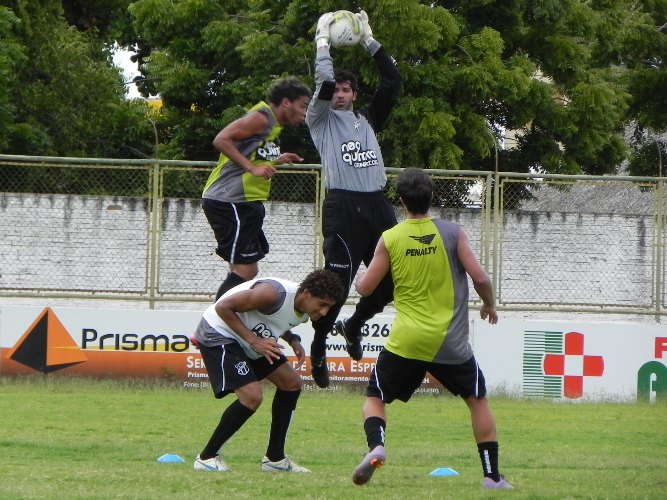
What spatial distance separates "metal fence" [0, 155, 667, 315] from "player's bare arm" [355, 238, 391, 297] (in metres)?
A: 7.59

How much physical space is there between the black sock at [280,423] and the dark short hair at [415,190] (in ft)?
6.09

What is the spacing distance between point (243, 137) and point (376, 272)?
205 centimetres

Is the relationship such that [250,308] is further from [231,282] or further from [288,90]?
[288,90]

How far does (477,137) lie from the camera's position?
68.0 ft

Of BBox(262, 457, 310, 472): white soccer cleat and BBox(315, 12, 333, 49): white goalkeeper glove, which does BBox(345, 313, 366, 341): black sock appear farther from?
BBox(315, 12, 333, 49): white goalkeeper glove

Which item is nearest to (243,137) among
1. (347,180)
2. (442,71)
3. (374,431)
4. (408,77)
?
(347,180)

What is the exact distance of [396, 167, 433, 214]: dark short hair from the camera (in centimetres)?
754

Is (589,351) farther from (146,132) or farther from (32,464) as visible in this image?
(146,132)

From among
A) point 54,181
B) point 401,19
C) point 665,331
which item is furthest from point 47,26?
point 665,331

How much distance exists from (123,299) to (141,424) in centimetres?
366

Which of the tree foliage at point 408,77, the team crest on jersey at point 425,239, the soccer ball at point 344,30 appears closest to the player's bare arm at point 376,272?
the team crest on jersey at point 425,239

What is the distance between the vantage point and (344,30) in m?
9.11

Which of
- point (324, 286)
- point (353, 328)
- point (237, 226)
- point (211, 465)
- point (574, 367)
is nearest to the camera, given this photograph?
point (324, 286)

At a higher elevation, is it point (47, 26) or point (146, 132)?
point (47, 26)
